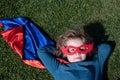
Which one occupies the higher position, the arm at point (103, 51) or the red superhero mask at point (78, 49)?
the red superhero mask at point (78, 49)

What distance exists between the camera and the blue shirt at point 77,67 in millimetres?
4262

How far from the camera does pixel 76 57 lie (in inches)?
165

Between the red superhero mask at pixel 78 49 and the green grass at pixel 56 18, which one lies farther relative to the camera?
the green grass at pixel 56 18

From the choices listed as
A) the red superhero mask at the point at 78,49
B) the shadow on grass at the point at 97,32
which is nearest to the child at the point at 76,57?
the red superhero mask at the point at 78,49

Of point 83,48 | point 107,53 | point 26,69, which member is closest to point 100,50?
point 107,53

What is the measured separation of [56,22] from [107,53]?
947mm

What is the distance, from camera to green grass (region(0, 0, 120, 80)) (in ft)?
15.3

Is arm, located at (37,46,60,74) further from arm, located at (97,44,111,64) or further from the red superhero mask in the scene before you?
arm, located at (97,44,111,64)

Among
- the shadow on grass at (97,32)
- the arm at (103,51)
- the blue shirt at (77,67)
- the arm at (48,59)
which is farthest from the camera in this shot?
the shadow on grass at (97,32)

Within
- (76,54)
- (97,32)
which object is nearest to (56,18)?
(97,32)

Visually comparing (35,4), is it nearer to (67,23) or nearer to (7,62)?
(67,23)

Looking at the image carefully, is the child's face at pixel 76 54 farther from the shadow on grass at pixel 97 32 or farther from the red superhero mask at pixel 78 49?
the shadow on grass at pixel 97 32

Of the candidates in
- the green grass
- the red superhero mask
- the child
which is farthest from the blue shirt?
the green grass

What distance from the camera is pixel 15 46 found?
4.60 m
